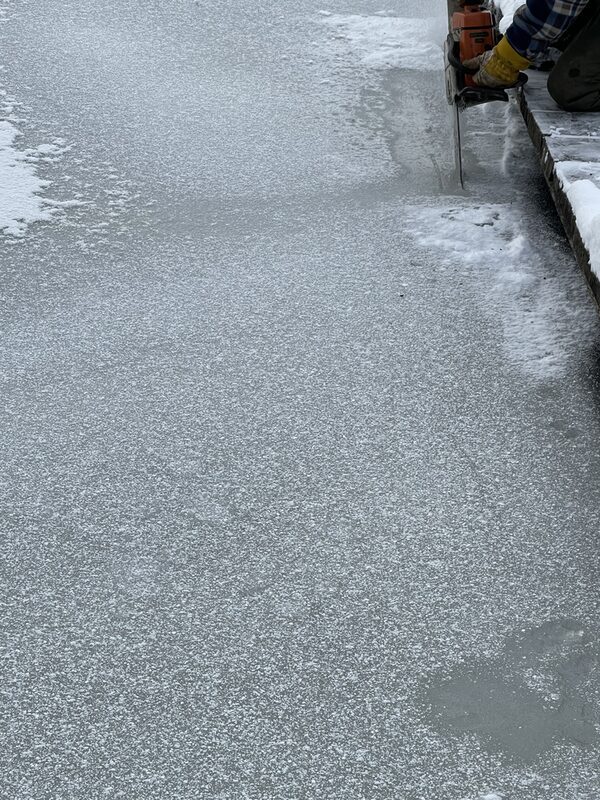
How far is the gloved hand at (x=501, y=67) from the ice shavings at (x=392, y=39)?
3.46ft

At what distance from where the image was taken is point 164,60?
152 inches

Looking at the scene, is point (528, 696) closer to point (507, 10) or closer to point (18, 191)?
point (18, 191)

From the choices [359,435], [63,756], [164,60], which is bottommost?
[63,756]

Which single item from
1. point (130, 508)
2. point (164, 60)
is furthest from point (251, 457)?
point (164, 60)

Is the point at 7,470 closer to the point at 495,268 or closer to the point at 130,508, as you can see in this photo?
the point at 130,508

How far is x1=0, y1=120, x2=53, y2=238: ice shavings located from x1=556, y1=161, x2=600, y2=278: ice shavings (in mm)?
1538

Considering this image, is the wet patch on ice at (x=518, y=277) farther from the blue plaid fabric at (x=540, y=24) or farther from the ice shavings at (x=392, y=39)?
the ice shavings at (x=392, y=39)

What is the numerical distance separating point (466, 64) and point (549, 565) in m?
1.99

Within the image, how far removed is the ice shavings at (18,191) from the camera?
109 inches

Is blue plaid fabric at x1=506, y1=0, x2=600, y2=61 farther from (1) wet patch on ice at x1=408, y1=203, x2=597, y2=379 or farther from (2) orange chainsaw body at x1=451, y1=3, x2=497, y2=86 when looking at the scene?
(1) wet patch on ice at x1=408, y1=203, x2=597, y2=379

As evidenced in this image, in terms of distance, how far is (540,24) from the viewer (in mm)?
2590

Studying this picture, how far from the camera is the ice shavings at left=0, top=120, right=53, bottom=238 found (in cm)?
277

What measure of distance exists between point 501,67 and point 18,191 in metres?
1.56

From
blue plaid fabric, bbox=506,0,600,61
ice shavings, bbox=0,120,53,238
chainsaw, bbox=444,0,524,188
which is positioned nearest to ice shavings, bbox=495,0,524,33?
chainsaw, bbox=444,0,524,188
